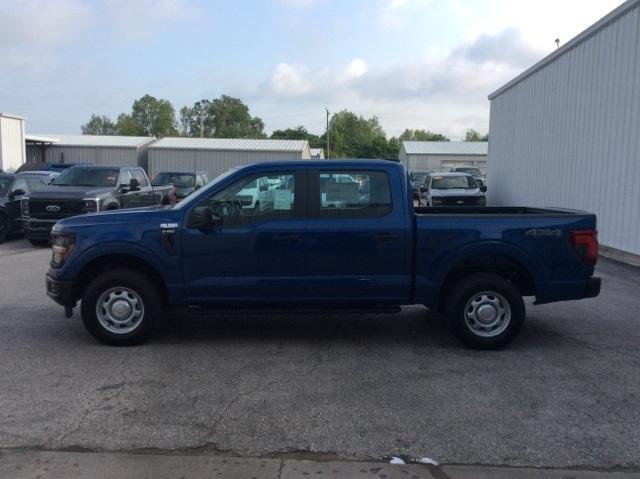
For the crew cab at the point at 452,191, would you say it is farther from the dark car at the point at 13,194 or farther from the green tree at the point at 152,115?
the green tree at the point at 152,115

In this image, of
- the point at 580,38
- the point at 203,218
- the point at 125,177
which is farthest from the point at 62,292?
the point at 580,38

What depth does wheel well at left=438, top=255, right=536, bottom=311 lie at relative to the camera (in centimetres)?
650

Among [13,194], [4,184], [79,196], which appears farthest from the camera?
[4,184]

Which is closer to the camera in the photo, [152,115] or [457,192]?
[457,192]

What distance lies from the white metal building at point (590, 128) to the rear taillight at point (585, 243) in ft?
22.2

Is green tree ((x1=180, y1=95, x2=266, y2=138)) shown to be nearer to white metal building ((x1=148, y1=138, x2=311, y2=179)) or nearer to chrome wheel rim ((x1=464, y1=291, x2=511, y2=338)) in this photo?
white metal building ((x1=148, y1=138, x2=311, y2=179))

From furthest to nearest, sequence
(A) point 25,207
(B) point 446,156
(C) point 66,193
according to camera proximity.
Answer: (B) point 446,156, (A) point 25,207, (C) point 66,193

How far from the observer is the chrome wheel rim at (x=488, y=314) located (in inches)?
254

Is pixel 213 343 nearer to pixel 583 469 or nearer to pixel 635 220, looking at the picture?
pixel 583 469

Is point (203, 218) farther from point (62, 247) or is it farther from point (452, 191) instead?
point (452, 191)

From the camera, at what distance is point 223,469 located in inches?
157

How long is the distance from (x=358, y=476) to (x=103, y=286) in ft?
11.7

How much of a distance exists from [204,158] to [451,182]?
2597 cm

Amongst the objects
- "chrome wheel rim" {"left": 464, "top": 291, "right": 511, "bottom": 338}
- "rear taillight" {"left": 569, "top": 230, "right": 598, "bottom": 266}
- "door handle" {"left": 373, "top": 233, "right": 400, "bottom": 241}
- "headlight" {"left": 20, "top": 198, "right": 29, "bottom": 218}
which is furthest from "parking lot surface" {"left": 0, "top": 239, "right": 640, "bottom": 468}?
"headlight" {"left": 20, "top": 198, "right": 29, "bottom": 218}
